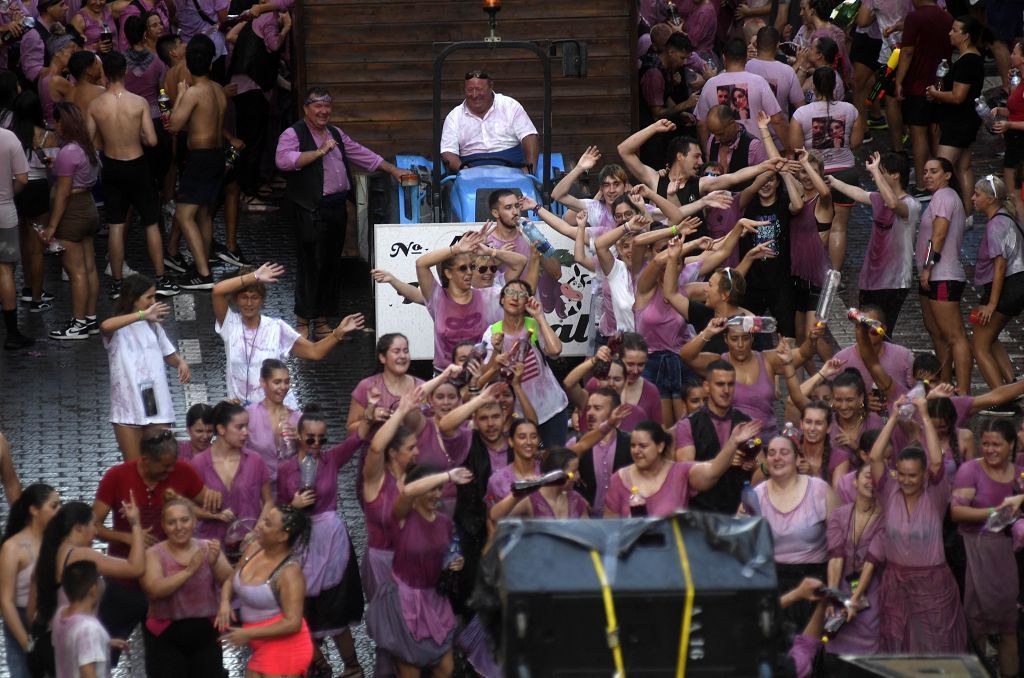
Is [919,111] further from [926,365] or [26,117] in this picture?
[26,117]

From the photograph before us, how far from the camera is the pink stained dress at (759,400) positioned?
10.2 meters

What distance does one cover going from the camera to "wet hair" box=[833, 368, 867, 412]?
9.82 meters

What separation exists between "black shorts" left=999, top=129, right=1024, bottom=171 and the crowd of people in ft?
0.14

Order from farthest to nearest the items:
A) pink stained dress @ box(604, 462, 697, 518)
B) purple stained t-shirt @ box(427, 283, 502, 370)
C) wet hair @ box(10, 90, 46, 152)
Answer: wet hair @ box(10, 90, 46, 152), purple stained t-shirt @ box(427, 283, 502, 370), pink stained dress @ box(604, 462, 697, 518)

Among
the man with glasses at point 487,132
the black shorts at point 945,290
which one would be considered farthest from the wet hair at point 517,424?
the man with glasses at point 487,132

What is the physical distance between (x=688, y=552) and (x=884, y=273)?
6.50 m

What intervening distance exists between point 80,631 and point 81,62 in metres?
7.80

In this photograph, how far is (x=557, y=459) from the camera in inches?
351

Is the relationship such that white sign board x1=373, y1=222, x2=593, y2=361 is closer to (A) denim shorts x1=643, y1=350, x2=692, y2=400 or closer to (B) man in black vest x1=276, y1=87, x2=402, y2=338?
(B) man in black vest x1=276, y1=87, x2=402, y2=338

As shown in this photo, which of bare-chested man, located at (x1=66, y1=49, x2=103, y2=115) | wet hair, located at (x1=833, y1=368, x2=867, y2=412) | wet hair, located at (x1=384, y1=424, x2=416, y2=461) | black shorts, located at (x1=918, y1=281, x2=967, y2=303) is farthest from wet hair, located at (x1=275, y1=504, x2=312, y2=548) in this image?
bare-chested man, located at (x1=66, y1=49, x2=103, y2=115)

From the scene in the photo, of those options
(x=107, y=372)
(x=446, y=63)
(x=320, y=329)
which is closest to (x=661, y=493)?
(x=320, y=329)

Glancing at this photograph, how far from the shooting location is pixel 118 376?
422 inches

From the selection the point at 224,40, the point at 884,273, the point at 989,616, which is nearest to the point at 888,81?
the point at 884,273

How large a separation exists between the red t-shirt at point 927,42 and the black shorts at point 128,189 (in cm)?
682
